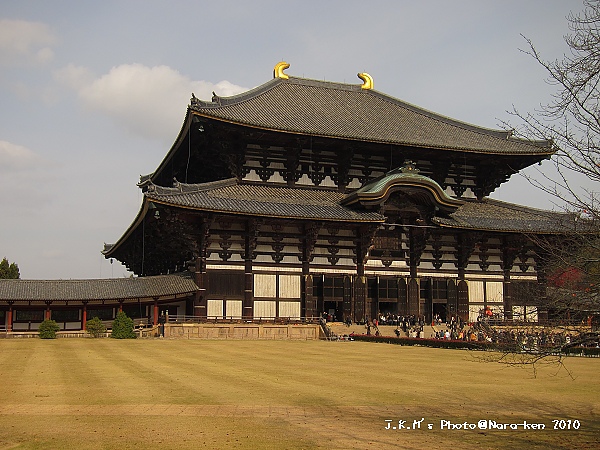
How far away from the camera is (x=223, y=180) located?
4600 cm

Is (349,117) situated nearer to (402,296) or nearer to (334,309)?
(402,296)

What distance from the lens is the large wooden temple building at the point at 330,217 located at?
42.9 meters

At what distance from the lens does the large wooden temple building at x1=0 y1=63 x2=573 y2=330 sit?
141 ft

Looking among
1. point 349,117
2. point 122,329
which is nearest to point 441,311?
point 349,117

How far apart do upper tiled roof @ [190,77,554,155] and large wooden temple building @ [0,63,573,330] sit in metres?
0.21

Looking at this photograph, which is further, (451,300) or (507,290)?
(507,290)

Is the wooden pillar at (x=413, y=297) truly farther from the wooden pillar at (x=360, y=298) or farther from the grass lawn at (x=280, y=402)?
the grass lawn at (x=280, y=402)

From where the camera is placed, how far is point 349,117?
52.9 m

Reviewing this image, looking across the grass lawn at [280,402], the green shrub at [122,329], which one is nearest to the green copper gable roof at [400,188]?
the green shrub at [122,329]

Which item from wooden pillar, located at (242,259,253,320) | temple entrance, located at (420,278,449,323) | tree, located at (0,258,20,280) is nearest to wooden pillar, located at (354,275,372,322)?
temple entrance, located at (420,278,449,323)

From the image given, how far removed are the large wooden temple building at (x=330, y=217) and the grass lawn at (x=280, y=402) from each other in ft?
55.8

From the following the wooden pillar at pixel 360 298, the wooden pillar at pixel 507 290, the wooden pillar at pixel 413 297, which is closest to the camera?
the wooden pillar at pixel 360 298

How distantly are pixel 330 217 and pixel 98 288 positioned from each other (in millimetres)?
16904

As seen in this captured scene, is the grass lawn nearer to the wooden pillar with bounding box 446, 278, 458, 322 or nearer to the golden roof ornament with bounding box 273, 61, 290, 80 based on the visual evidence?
the wooden pillar with bounding box 446, 278, 458, 322
